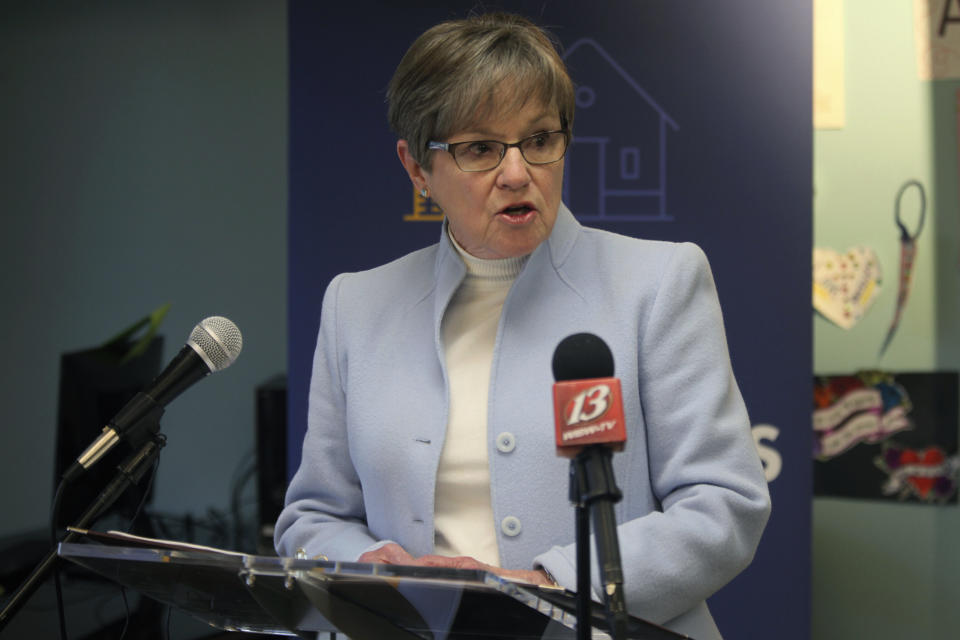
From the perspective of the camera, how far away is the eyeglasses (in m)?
1.46

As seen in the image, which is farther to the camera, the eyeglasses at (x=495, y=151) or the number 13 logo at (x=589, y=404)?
the eyeglasses at (x=495, y=151)

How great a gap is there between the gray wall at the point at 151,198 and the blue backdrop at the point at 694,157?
71.2 inches

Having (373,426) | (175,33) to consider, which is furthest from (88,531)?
(175,33)

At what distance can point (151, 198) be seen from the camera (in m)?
4.49

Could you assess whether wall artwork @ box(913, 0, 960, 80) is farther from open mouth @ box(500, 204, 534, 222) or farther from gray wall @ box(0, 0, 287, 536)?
gray wall @ box(0, 0, 287, 536)

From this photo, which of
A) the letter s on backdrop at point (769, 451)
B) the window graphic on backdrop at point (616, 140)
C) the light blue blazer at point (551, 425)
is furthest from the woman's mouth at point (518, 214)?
the letter s on backdrop at point (769, 451)

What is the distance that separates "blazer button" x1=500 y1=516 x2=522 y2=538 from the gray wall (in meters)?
3.16

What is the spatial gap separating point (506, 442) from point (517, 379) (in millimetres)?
101

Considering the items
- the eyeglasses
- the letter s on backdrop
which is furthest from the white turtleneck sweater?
the letter s on backdrop

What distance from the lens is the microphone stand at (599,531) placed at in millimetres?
844

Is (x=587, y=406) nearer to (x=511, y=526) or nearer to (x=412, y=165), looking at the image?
(x=511, y=526)

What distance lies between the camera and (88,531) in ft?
4.14

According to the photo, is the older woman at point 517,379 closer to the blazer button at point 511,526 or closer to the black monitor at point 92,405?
the blazer button at point 511,526

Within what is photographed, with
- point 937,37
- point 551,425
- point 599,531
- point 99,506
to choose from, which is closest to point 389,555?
point 551,425
